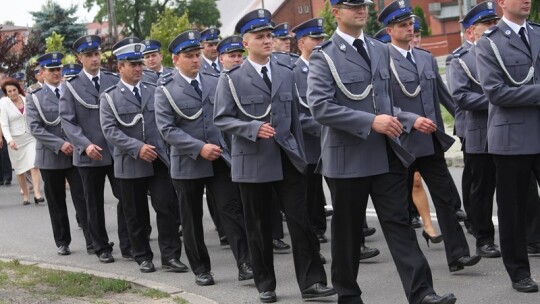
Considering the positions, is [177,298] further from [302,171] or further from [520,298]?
→ [520,298]

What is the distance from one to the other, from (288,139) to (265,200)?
50 centimetres

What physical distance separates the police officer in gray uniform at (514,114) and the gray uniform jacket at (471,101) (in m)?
1.46

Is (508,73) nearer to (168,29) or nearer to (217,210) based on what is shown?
(217,210)

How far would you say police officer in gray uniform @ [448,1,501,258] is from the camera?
9438 millimetres

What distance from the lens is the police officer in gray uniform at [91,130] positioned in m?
11.1

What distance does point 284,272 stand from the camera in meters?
9.77

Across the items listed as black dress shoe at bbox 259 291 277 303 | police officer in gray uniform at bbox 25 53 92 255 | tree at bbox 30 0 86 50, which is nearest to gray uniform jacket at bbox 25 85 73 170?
police officer in gray uniform at bbox 25 53 92 255

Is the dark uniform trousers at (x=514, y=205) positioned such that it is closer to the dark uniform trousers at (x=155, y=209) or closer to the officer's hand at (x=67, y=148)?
the dark uniform trousers at (x=155, y=209)

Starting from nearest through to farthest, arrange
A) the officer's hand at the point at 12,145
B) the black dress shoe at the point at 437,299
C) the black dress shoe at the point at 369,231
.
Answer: the black dress shoe at the point at 437,299 < the black dress shoe at the point at 369,231 < the officer's hand at the point at 12,145

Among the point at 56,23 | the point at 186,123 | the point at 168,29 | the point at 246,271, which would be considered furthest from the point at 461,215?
the point at 56,23

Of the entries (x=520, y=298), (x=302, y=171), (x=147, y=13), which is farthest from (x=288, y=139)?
(x=147, y=13)

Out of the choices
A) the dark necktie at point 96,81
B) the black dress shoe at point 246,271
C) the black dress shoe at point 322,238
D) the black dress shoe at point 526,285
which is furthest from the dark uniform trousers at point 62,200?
the black dress shoe at point 526,285

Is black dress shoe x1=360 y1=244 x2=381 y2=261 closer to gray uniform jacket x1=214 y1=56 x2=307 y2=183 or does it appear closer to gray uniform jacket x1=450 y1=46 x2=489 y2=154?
gray uniform jacket x1=450 y1=46 x2=489 y2=154

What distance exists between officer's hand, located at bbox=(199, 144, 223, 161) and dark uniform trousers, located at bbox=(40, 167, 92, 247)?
291 cm
